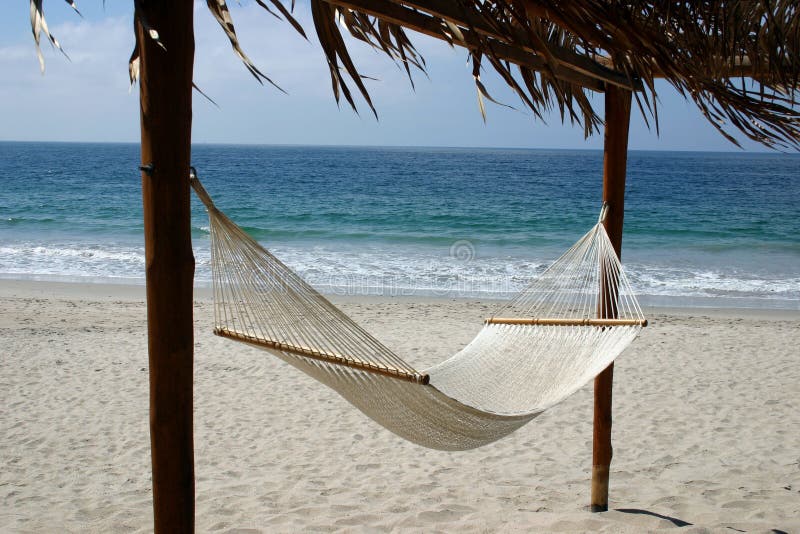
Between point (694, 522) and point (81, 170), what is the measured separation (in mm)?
27900

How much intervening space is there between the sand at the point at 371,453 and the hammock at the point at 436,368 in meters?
0.46

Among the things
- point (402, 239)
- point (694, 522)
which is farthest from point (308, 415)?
point (402, 239)

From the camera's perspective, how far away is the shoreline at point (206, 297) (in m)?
5.94

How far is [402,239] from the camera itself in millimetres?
11492

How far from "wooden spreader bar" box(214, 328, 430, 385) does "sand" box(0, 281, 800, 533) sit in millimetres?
836

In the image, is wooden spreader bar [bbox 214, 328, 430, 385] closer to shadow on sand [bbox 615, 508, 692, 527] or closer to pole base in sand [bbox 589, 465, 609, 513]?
pole base in sand [bbox 589, 465, 609, 513]

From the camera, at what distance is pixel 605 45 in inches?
67.6

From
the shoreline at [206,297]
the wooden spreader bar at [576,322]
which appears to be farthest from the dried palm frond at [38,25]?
the shoreline at [206,297]

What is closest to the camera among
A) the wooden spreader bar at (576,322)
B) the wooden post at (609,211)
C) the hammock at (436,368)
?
the hammock at (436,368)

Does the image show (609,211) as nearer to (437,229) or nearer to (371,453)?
(371,453)

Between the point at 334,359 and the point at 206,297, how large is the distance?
16.8 ft

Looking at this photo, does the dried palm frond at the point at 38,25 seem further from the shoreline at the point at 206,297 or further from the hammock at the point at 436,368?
the shoreline at the point at 206,297

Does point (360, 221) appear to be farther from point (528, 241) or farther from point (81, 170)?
point (81, 170)

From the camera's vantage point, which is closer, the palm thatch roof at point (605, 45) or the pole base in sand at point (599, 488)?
the palm thatch roof at point (605, 45)
